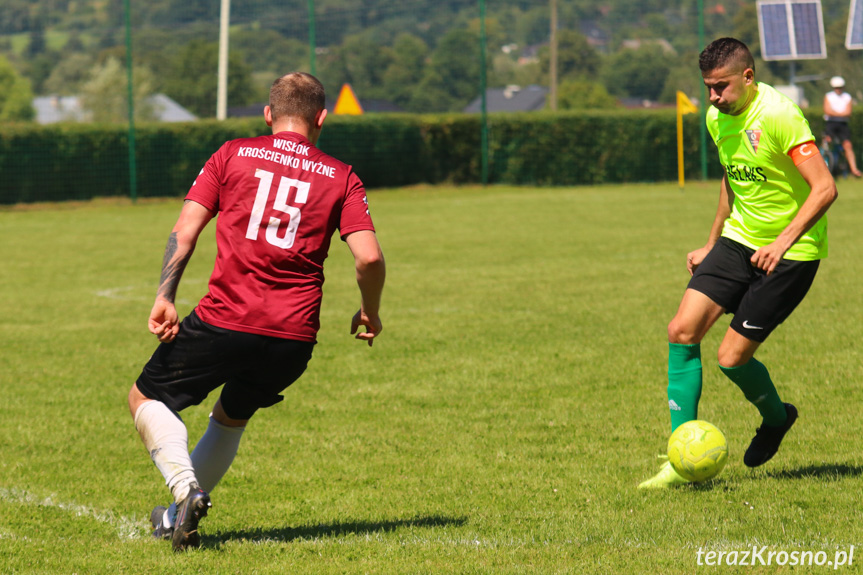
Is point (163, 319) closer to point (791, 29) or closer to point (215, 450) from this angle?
point (215, 450)

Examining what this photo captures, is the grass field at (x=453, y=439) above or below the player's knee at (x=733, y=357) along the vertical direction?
below

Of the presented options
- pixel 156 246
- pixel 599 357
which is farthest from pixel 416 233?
pixel 599 357

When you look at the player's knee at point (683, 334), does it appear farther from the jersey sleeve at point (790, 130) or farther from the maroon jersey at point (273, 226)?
the maroon jersey at point (273, 226)

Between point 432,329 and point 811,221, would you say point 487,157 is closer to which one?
point 432,329

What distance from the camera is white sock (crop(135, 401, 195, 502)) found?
399cm

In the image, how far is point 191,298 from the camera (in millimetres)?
11570

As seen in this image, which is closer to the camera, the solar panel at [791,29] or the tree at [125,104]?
the tree at [125,104]

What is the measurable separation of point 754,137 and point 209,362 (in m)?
2.93

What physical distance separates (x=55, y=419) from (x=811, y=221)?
4.93m

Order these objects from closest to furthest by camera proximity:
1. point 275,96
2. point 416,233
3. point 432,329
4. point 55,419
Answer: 1. point 275,96
2. point 55,419
3. point 432,329
4. point 416,233

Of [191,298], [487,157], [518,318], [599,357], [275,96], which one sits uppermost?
[275,96]

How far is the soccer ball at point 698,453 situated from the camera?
16.1 feet

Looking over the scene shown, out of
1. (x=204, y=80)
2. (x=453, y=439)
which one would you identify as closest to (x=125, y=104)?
(x=204, y=80)

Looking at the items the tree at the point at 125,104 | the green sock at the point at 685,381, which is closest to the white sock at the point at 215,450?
the green sock at the point at 685,381
